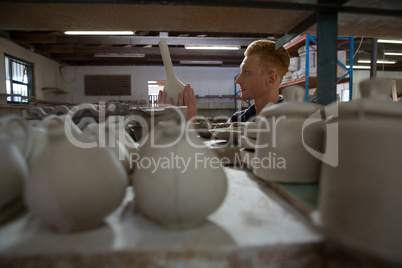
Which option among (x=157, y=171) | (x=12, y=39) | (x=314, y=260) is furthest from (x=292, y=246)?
(x=12, y=39)

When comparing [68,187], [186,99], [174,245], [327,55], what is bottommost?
[174,245]

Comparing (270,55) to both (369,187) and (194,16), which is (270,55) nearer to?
(194,16)

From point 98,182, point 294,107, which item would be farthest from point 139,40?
point 98,182

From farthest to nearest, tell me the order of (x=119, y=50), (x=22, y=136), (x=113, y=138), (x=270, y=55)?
1. (x=119, y=50)
2. (x=270, y=55)
3. (x=113, y=138)
4. (x=22, y=136)

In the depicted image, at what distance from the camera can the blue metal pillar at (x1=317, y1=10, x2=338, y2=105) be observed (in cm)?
102

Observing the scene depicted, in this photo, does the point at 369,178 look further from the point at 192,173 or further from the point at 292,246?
the point at 192,173

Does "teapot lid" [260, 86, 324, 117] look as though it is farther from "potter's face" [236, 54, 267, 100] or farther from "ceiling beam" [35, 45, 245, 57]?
"ceiling beam" [35, 45, 245, 57]

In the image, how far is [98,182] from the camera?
509 millimetres

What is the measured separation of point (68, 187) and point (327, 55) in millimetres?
1069

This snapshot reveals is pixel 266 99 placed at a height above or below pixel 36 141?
above

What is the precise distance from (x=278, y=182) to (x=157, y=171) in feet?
1.33

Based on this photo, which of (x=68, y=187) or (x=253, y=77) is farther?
(x=253, y=77)

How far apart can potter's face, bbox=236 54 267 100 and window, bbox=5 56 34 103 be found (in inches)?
217

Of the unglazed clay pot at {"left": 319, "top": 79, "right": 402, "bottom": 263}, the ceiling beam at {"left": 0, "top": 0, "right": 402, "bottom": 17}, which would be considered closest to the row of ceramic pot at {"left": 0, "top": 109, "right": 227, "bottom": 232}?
the unglazed clay pot at {"left": 319, "top": 79, "right": 402, "bottom": 263}
